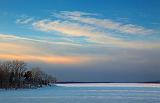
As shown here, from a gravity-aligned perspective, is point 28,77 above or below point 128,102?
above

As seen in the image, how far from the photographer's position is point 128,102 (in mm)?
35438

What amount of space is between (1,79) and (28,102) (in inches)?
2325

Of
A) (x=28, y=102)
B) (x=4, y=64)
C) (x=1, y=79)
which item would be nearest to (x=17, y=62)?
(x=4, y=64)

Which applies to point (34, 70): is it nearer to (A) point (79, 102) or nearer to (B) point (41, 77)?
(B) point (41, 77)

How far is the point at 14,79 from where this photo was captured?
105 metres

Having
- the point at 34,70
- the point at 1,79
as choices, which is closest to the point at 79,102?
the point at 1,79

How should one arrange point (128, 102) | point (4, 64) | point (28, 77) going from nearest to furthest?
point (128, 102)
point (4, 64)
point (28, 77)

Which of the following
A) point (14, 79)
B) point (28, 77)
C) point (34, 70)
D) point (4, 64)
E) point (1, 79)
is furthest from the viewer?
point (34, 70)

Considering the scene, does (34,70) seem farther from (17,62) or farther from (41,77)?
(17,62)

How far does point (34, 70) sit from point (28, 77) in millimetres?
26804

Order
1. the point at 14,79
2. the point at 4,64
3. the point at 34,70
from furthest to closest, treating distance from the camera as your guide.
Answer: the point at 34,70
the point at 4,64
the point at 14,79

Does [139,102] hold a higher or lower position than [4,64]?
lower

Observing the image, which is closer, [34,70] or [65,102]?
[65,102]

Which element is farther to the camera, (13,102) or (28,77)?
(28,77)
